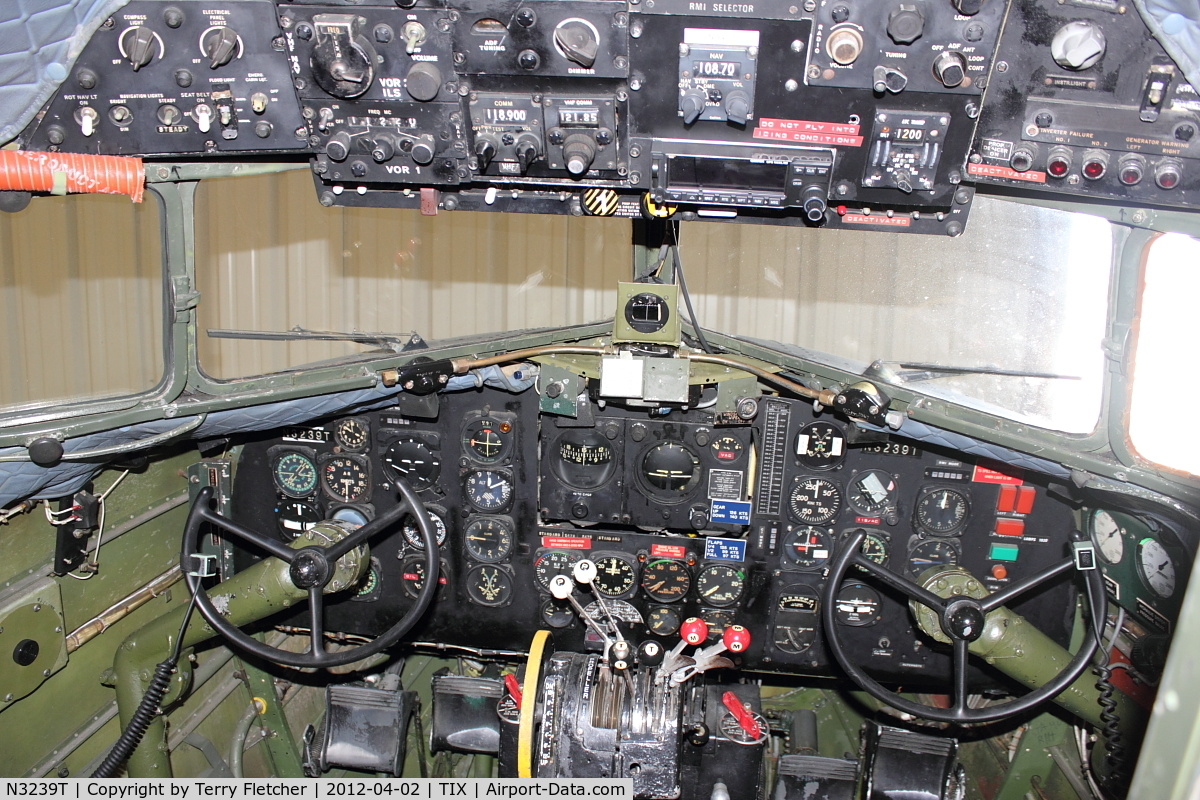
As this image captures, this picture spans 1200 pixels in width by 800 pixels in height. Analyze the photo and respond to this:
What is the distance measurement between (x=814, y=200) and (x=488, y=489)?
1714mm

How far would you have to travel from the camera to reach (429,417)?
3.11 meters

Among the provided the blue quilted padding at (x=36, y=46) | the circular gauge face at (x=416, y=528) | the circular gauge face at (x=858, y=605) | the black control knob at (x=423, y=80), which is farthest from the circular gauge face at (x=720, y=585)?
the blue quilted padding at (x=36, y=46)

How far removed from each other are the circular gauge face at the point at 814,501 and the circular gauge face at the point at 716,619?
0.50m

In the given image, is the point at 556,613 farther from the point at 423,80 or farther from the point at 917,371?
the point at 423,80

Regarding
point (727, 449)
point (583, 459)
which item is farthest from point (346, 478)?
point (727, 449)

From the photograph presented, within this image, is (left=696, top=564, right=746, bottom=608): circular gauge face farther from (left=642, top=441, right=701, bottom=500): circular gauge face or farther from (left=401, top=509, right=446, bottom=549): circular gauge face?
(left=401, top=509, right=446, bottom=549): circular gauge face

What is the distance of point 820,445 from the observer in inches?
127

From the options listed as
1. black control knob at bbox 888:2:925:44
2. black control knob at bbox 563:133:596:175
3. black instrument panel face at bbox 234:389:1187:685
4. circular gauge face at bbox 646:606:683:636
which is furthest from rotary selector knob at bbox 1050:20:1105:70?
circular gauge face at bbox 646:606:683:636

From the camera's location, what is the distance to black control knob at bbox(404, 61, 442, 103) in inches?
84.8

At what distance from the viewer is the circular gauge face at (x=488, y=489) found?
3.41 metres

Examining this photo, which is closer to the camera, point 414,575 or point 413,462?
point 413,462

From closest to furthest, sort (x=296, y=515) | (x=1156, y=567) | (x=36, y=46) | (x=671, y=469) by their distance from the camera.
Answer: (x=36, y=46), (x=1156, y=567), (x=671, y=469), (x=296, y=515)

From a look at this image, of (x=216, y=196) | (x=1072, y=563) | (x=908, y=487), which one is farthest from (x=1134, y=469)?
(x=216, y=196)

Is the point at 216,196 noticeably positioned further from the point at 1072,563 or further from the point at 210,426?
the point at 1072,563
